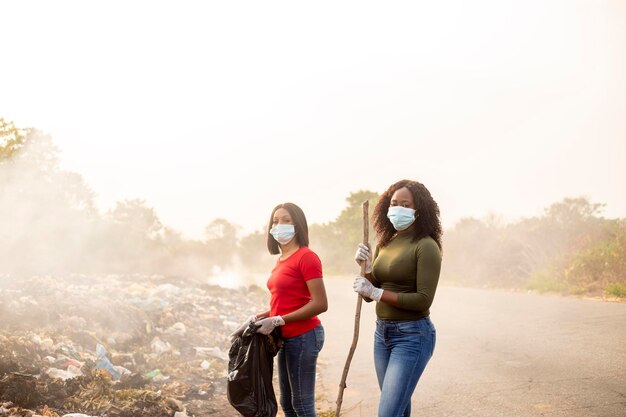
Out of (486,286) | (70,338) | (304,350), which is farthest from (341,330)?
(486,286)

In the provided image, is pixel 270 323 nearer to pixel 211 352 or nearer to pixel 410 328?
pixel 410 328

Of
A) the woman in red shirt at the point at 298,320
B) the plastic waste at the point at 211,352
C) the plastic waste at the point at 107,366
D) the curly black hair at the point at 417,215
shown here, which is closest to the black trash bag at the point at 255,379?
the woman in red shirt at the point at 298,320

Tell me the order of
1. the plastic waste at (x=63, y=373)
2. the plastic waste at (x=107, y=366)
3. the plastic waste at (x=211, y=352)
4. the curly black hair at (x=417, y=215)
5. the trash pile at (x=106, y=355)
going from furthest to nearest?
1. the plastic waste at (x=211, y=352)
2. the plastic waste at (x=107, y=366)
3. the plastic waste at (x=63, y=373)
4. the trash pile at (x=106, y=355)
5. the curly black hair at (x=417, y=215)

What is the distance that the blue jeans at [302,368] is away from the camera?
129 inches

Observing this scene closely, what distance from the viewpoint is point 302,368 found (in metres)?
3.27

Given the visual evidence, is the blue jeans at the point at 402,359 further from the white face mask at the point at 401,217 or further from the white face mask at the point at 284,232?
the white face mask at the point at 284,232

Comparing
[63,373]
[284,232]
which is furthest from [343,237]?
[284,232]

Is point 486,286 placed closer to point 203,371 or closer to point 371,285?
point 203,371

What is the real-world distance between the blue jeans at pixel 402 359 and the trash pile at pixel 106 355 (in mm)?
2920

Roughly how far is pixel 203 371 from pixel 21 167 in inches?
610

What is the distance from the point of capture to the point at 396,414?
2916mm

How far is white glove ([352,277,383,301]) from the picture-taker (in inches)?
119

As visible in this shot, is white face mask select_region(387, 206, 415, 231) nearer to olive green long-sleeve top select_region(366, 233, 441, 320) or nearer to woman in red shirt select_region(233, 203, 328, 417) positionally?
olive green long-sleeve top select_region(366, 233, 441, 320)

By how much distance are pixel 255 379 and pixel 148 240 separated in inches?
940
